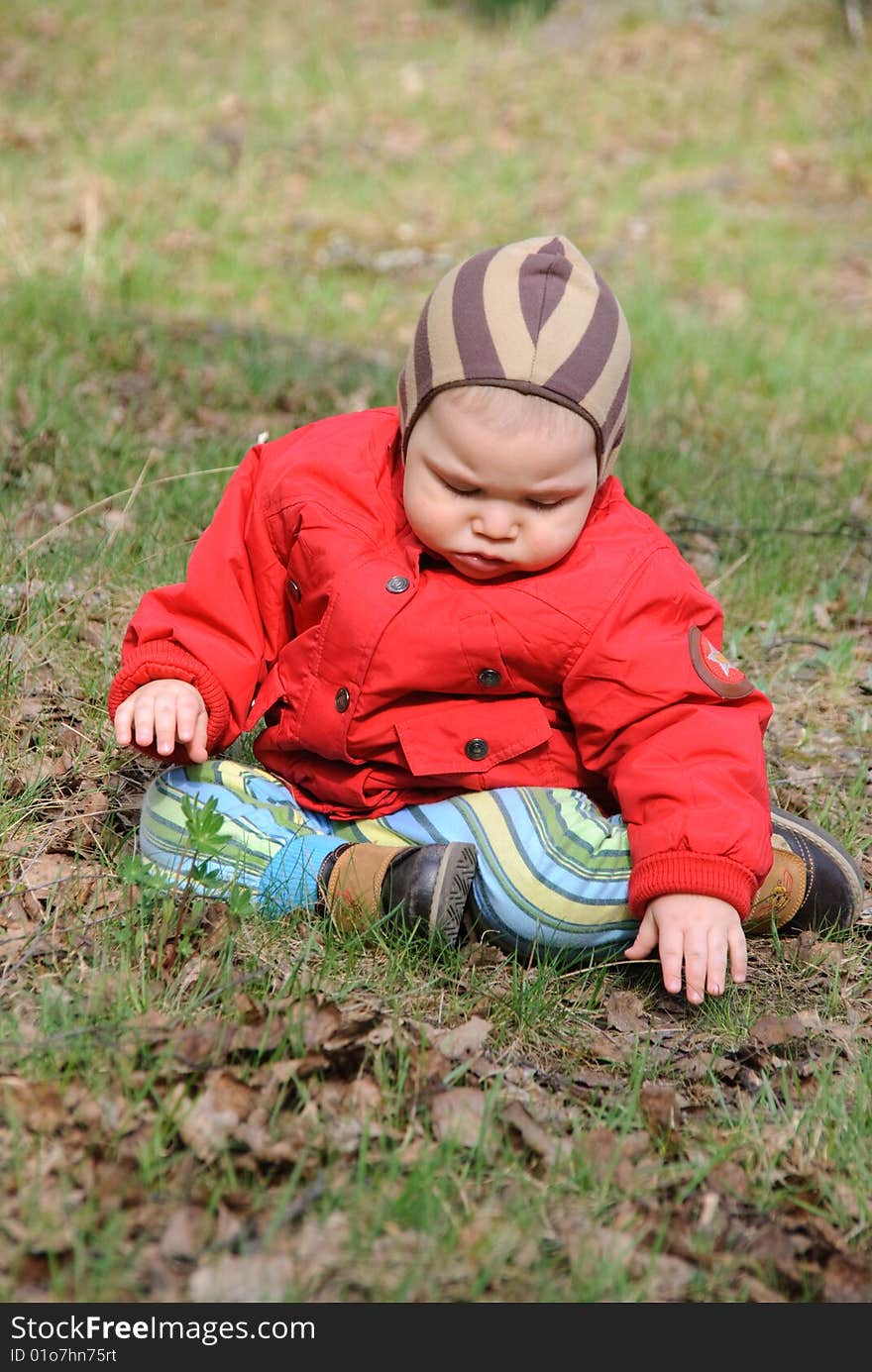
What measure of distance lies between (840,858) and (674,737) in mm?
640

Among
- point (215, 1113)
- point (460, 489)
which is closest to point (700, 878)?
point (460, 489)

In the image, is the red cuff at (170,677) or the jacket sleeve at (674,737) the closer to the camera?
the jacket sleeve at (674,737)

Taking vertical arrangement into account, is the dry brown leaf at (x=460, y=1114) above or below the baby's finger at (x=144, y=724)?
below

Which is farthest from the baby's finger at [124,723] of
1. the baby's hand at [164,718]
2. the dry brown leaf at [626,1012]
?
the dry brown leaf at [626,1012]

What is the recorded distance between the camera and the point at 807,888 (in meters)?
3.06

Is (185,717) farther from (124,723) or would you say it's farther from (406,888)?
(406,888)

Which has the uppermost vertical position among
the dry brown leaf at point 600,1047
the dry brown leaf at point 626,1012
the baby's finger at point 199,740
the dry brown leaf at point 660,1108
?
the baby's finger at point 199,740

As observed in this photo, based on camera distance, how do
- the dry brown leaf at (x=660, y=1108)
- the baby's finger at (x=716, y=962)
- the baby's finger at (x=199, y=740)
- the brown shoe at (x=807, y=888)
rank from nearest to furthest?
the dry brown leaf at (x=660, y=1108)
the baby's finger at (x=716, y=962)
the baby's finger at (x=199, y=740)
the brown shoe at (x=807, y=888)

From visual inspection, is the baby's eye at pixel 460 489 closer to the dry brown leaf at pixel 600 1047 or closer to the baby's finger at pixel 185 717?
the baby's finger at pixel 185 717

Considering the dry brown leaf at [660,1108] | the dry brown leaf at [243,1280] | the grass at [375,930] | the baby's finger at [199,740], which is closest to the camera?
the dry brown leaf at [243,1280]

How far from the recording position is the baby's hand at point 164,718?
9.05ft

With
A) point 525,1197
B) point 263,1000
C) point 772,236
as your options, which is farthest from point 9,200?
point 525,1197

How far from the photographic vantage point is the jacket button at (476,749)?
291 cm

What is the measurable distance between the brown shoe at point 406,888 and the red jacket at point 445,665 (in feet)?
0.73
